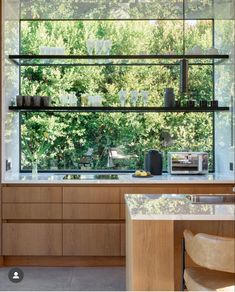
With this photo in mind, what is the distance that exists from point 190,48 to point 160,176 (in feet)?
5.28

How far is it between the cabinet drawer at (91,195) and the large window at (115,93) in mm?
941

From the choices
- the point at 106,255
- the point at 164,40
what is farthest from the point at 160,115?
the point at 106,255

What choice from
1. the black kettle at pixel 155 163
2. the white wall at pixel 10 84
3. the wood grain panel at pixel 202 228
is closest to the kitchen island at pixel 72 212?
the white wall at pixel 10 84

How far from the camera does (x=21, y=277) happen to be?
471cm

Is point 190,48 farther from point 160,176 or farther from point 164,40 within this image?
point 160,176

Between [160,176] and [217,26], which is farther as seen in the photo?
[217,26]

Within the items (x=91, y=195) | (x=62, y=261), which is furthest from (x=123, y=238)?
(x=62, y=261)

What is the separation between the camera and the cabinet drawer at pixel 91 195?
509 cm

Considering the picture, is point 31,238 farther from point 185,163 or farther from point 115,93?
point 115,93

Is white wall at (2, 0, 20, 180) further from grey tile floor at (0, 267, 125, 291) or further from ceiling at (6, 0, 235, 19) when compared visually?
→ grey tile floor at (0, 267, 125, 291)

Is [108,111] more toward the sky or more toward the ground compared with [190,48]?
more toward the ground

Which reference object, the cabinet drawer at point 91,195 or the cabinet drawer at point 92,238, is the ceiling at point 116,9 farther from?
the cabinet drawer at point 92,238

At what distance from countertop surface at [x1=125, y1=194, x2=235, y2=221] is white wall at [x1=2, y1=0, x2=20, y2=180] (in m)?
2.02

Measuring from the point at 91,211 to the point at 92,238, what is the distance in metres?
0.27
